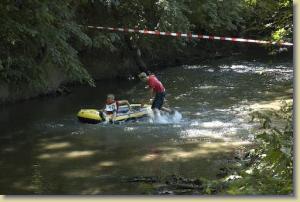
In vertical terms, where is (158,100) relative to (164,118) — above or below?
above

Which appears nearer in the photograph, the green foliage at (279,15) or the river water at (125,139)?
the green foliage at (279,15)

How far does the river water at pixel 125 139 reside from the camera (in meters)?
6.84

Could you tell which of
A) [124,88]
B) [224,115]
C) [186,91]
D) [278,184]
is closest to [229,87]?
[186,91]

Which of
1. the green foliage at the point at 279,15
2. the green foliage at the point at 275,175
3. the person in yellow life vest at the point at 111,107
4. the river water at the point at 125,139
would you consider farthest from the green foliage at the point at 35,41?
the green foliage at the point at 275,175

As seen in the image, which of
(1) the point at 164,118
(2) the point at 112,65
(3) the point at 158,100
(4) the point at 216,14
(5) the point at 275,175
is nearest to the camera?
(5) the point at 275,175

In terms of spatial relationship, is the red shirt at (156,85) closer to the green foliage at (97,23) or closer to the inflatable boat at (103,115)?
the inflatable boat at (103,115)

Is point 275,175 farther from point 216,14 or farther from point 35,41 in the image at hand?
point 216,14

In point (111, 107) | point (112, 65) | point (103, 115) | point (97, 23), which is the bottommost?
point (103, 115)

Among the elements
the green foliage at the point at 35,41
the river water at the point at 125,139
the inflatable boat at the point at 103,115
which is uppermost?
the green foliage at the point at 35,41

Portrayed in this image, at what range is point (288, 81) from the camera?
15.7 metres

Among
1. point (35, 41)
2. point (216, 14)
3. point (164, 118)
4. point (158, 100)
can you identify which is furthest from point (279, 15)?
point (216, 14)

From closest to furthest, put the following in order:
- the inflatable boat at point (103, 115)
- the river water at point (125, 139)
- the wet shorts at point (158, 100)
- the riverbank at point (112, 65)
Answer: the river water at point (125, 139) → the inflatable boat at point (103, 115) → the wet shorts at point (158, 100) → the riverbank at point (112, 65)

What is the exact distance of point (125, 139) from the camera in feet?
30.7

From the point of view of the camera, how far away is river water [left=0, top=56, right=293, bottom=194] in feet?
22.4
